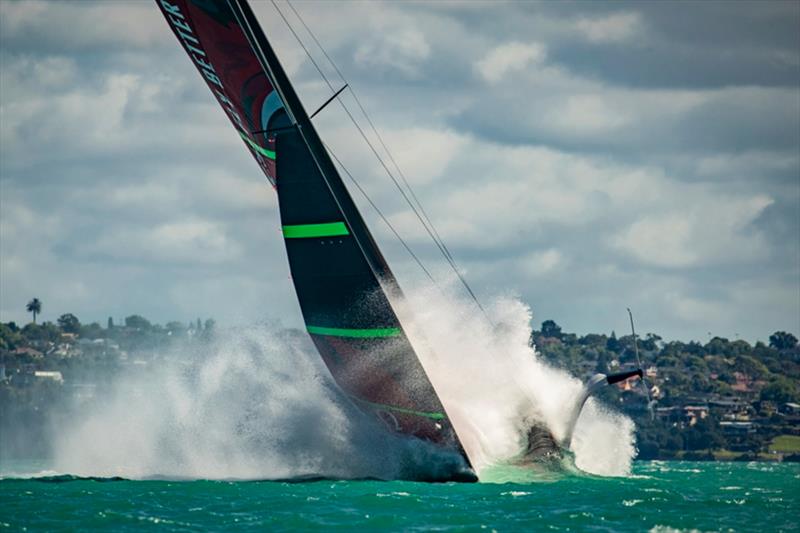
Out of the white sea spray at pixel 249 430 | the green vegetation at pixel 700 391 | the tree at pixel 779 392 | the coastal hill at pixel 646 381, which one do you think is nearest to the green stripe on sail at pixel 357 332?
the white sea spray at pixel 249 430

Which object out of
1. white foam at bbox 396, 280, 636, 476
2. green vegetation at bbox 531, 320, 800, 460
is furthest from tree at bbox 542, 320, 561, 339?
white foam at bbox 396, 280, 636, 476

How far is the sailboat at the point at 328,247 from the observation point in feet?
100

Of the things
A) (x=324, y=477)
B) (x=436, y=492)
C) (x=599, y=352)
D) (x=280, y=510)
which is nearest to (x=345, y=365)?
(x=324, y=477)

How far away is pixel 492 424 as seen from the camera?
34.2 metres

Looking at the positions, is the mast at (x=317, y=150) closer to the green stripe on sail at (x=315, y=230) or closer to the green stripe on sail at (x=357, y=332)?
the green stripe on sail at (x=315, y=230)

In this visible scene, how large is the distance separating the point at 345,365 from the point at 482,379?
4805 millimetres

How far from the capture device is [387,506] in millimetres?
26375

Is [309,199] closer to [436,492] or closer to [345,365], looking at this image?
[345,365]

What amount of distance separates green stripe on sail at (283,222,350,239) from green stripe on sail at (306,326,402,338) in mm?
2158

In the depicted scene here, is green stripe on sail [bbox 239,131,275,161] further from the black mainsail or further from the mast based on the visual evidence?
the mast

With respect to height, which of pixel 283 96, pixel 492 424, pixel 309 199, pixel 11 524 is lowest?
pixel 11 524

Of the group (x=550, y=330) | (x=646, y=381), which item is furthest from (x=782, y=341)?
(x=646, y=381)

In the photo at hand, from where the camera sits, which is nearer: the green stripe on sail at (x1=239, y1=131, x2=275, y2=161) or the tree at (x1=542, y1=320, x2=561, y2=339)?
the green stripe on sail at (x1=239, y1=131, x2=275, y2=161)

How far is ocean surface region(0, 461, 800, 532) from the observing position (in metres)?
24.5
